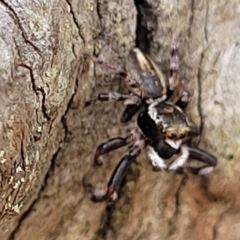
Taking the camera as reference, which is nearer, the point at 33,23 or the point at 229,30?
the point at 33,23

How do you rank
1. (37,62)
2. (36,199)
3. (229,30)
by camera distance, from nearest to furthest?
1. (37,62)
2. (36,199)
3. (229,30)

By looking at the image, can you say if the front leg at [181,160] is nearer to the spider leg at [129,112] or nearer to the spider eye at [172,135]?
the spider eye at [172,135]

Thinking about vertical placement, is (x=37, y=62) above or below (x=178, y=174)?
above

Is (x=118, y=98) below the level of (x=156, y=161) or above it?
above

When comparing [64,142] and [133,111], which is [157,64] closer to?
[133,111]

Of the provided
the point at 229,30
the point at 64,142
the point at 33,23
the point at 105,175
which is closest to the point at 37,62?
the point at 33,23

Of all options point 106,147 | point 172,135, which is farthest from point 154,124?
point 106,147

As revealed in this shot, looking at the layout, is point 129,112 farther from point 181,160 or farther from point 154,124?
point 181,160
